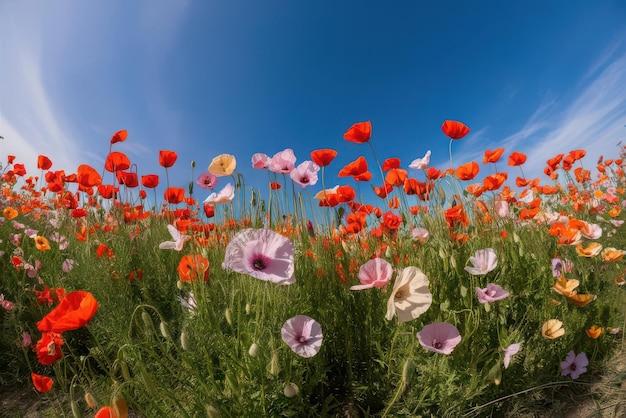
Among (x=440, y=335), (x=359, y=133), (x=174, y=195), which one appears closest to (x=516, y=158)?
(x=359, y=133)

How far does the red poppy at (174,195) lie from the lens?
2988 mm

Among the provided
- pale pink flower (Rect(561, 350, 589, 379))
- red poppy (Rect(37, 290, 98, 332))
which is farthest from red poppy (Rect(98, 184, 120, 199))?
pale pink flower (Rect(561, 350, 589, 379))

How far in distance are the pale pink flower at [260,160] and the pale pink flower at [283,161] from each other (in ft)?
0.23

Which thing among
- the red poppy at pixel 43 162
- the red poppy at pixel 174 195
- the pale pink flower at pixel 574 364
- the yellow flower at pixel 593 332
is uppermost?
the red poppy at pixel 43 162

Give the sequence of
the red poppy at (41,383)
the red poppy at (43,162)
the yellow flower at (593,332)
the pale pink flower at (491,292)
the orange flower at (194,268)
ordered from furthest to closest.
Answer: the red poppy at (43,162) → the yellow flower at (593,332) → the orange flower at (194,268) → the pale pink flower at (491,292) → the red poppy at (41,383)

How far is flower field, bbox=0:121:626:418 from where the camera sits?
138cm

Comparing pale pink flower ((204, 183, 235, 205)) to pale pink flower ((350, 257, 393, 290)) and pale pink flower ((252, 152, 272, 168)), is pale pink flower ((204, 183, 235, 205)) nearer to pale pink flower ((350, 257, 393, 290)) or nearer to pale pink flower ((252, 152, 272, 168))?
pale pink flower ((252, 152, 272, 168))

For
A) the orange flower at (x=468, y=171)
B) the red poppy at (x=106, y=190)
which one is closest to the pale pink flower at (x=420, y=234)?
the orange flower at (x=468, y=171)

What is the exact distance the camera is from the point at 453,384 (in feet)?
5.26

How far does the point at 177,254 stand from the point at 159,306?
0.43 metres

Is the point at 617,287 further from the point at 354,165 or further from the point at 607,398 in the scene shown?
the point at 354,165

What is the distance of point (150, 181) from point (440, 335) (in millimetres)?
2508

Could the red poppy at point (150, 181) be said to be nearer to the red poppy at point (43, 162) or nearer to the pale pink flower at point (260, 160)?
the pale pink flower at point (260, 160)

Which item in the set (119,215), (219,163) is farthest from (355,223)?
(119,215)
